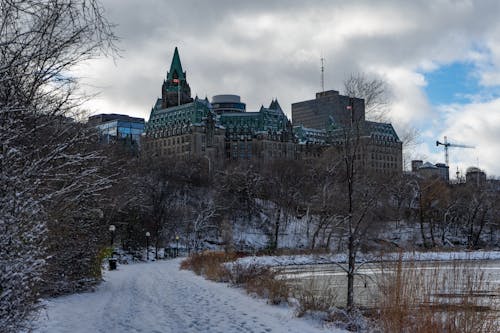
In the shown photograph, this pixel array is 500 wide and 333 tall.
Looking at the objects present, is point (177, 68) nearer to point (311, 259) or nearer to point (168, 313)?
point (311, 259)

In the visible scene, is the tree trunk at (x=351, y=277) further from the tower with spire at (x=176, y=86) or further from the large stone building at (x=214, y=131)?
the tower with spire at (x=176, y=86)

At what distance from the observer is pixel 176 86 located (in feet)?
554

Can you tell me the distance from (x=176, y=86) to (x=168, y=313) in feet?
525

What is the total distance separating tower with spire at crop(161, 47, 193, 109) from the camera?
16788 cm

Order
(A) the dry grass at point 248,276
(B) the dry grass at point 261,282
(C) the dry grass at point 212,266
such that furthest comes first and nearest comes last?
(C) the dry grass at point 212,266 → (A) the dry grass at point 248,276 → (B) the dry grass at point 261,282

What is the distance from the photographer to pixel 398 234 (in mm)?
68750

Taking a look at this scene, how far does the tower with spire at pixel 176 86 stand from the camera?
16788cm

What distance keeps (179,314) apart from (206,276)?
38.2ft

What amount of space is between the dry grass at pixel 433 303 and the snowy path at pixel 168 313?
165cm

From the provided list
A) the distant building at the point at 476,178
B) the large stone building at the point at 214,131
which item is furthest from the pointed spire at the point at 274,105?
the distant building at the point at 476,178

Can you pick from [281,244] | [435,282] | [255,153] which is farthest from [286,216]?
[255,153]

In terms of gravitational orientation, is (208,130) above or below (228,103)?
below

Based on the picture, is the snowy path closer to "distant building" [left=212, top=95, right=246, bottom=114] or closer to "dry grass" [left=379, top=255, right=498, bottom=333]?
"dry grass" [left=379, top=255, right=498, bottom=333]

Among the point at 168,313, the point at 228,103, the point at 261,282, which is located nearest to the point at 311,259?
the point at 261,282
